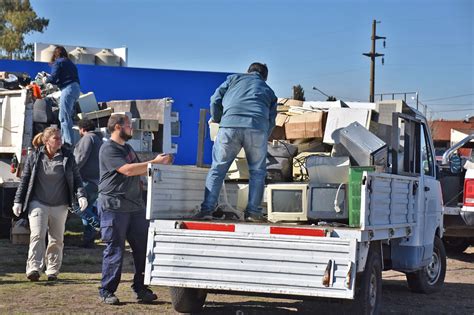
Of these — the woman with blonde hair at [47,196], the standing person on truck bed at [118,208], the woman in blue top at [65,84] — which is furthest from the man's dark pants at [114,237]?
the woman in blue top at [65,84]

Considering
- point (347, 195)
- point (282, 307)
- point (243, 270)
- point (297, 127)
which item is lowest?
point (282, 307)

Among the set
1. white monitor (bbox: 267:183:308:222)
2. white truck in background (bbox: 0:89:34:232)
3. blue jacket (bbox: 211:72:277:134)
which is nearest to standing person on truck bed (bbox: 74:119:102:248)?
white truck in background (bbox: 0:89:34:232)

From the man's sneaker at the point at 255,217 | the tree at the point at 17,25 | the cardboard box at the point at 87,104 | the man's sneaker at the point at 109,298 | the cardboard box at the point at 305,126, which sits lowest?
the man's sneaker at the point at 109,298

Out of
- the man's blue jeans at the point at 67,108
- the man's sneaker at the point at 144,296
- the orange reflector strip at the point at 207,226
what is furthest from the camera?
the man's blue jeans at the point at 67,108

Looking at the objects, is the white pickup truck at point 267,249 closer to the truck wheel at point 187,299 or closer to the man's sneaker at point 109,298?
the truck wheel at point 187,299

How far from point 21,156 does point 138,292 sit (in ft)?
11.9

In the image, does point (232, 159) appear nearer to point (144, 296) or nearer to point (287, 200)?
point (287, 200)

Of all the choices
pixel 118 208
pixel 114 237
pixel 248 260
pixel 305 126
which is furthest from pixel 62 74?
pixel 248 260

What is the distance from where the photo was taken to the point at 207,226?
7027mm

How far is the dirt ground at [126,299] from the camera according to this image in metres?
7.72

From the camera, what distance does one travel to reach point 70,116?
11.4 meters

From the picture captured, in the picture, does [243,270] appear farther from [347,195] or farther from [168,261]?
[347,195]

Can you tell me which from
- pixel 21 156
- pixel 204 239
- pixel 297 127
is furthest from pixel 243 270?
pixel 21 156

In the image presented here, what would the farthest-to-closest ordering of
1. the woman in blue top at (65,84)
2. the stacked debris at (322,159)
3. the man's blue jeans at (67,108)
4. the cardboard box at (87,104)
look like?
the cardboard box at (87,104), the woman in blue top at (65,84), the man's blue jeans at (67,108), the stacked debris at (322,159)
